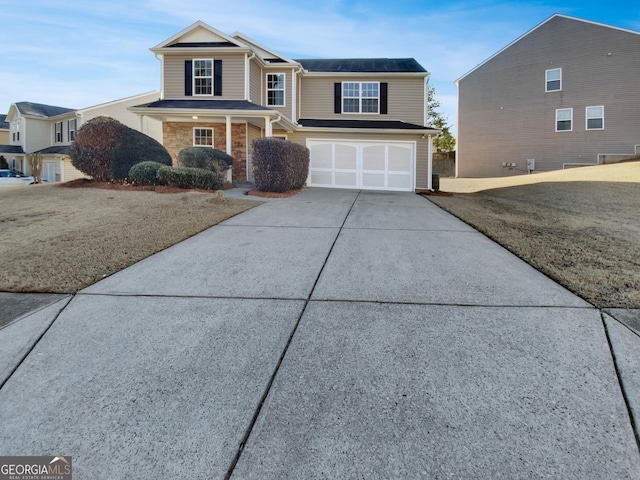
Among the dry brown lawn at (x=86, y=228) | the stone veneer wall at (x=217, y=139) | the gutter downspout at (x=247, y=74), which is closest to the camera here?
the dry brown lawn at (x=86, y=228)

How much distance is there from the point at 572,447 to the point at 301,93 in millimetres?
19285

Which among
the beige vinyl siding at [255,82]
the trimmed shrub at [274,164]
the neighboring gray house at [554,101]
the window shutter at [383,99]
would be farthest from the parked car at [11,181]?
the neighboring gray house at [554,101]

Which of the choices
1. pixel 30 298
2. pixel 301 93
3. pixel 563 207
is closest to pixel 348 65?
pixel 301 93

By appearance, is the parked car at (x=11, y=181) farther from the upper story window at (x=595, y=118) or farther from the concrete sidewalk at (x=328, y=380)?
the upper story window at (x=595, y=118)

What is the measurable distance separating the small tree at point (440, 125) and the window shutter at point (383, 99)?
86.7 ft

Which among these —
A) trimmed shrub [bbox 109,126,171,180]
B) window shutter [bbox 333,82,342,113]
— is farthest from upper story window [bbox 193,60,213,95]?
window shutter [bbox 333,82,342,113]

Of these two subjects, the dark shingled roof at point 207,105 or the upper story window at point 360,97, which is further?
the upper story window at point 360,97

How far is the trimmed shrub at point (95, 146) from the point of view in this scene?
12695 mm

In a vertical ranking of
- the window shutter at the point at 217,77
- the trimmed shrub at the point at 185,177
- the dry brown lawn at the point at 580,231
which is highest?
the window shutter at the point at 217,77

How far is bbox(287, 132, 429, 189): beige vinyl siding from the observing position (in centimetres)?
1709

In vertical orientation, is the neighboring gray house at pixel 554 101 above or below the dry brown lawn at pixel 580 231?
above

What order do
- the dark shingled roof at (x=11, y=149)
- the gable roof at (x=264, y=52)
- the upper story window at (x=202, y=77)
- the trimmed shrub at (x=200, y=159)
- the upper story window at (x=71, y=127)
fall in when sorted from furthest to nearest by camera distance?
1. the dark shingled roof at (x=11, y=149)
2. the upper story window at (x=71, y=127)
3. the gable roof at (x=264, y=52)
4. the upper story window at (x=202, y=77)
5. the trimmed shrub at (x=200, y=159)

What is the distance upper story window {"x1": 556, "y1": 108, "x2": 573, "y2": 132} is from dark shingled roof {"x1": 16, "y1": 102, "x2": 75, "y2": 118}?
123ft

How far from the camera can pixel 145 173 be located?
12031 mm
